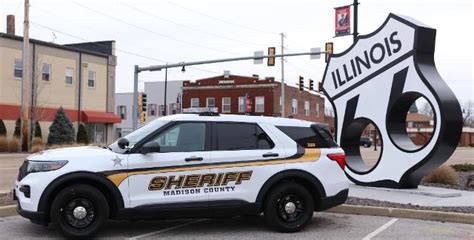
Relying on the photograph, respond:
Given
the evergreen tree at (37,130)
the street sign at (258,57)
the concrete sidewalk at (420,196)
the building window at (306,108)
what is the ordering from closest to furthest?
the concrete sidewalk at (420,196)
the street sign at (258,57)
the evergreen tree at (37,130)
the building window at (306,108)

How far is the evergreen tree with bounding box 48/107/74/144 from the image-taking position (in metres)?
36.4

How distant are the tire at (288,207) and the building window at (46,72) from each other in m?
34.1

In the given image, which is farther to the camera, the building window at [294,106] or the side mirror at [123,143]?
the building window at [294,106]

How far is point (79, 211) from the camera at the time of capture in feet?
23.3

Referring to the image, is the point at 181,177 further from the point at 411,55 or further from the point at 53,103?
the point at 53,103

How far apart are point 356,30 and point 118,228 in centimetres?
1285

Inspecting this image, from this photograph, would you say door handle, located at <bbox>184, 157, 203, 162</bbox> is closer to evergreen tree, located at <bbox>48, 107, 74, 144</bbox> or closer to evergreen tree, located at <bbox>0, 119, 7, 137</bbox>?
evergreen tree, located at <bbox>0, 119, 7, 137</bbox>

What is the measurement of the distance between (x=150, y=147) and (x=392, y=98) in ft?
22.8

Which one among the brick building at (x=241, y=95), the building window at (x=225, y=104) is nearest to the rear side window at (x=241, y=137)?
the brick building at (x=241, y=95)

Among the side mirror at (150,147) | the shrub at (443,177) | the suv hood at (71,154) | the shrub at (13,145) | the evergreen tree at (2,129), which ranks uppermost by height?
the side mirror at (150,147)

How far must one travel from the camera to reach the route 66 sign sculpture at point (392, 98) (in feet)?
37.4

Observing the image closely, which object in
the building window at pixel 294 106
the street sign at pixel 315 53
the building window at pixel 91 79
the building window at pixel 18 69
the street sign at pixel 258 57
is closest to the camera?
the street sign at pixel 258 57

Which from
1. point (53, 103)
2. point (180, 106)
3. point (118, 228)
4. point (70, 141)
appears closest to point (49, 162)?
point (118, 228)

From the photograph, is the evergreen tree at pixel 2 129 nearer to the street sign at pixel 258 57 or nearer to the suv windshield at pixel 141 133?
the street sign at pixel 258 57
